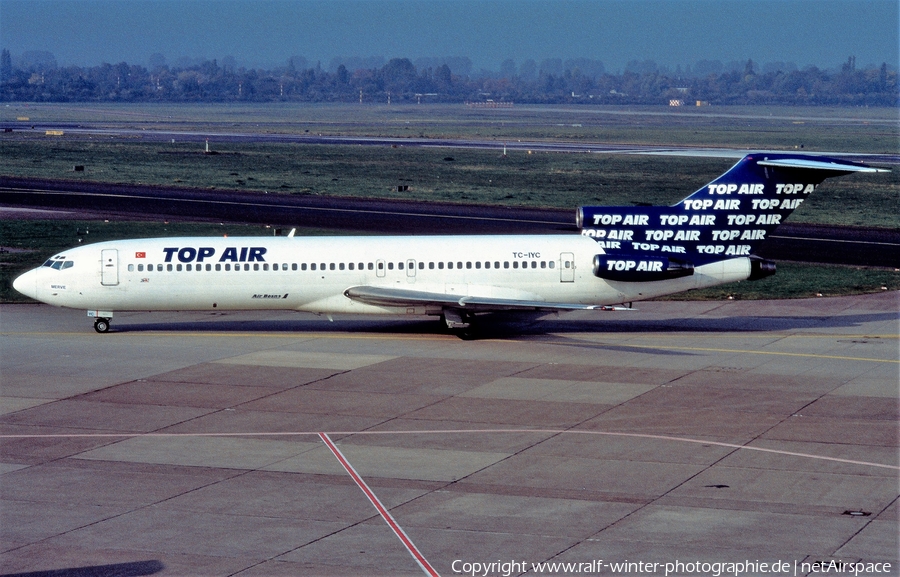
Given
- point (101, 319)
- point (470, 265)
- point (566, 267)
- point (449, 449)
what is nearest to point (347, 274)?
point (470, 265)

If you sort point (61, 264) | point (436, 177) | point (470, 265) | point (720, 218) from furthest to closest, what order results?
point (436, 177) < point (61, 264) < point (720, 218) < point (470, 265)

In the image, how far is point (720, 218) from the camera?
3519 cm

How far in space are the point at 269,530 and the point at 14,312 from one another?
24977 mm

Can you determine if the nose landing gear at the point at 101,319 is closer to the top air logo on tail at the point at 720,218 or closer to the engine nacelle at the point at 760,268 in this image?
the top air logo on tail at the point at 720,218

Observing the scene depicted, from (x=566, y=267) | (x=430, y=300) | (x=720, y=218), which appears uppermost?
(x=720, y=218)

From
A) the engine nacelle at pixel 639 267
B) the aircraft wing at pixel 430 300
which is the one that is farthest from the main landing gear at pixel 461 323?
the engine nacelle at pixel 639 267

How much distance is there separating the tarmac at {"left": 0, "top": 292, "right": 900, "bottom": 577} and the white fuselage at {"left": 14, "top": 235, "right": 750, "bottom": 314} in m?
1.40

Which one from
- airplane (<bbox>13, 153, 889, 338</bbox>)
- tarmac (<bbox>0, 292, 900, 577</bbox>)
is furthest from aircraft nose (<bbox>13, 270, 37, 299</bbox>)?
tarmac (<bbox>0, 292, 900, 577</bbox>)

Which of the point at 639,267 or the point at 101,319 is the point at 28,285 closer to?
the point at 101,319

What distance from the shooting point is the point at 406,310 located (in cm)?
3488

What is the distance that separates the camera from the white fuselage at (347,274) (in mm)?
34969

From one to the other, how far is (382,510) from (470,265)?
16564mm

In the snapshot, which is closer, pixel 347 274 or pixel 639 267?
pixel 639 267

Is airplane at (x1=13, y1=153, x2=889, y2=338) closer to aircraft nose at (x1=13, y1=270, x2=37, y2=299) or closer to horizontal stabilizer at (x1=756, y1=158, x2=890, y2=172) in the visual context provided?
horizontal stabilizer at (x1=756, y1=158, x2=890, y2=172)
